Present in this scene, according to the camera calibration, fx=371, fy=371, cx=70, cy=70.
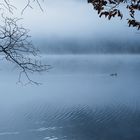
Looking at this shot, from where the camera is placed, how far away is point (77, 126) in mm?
30672

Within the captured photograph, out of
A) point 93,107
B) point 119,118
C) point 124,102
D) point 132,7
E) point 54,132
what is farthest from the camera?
point 124,102

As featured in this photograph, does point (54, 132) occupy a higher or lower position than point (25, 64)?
lower

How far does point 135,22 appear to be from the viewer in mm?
3527

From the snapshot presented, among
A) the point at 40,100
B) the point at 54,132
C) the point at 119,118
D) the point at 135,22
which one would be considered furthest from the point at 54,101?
the point at 135,22

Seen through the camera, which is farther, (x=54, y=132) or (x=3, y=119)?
(x=3, y=119)

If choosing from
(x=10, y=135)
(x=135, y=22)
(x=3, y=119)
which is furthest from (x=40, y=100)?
(x=135, y=22)

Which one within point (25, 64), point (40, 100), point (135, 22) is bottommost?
point (40, 100)

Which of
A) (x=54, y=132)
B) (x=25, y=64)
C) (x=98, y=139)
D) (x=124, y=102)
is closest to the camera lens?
(x=25, y=64)

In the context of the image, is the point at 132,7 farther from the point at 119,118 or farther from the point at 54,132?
the point at 119,118

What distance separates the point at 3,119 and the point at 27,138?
26.0ft

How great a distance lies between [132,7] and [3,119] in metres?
31.7

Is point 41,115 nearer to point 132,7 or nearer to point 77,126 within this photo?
point 77,126

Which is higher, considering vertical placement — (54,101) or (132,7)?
(132,7)

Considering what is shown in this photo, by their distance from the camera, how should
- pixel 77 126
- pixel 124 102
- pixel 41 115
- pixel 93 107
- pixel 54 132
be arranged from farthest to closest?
pixel 124 102 → pixel 93 107 → pixel 41 115 → pixel 77 126 → pixel 54 132
